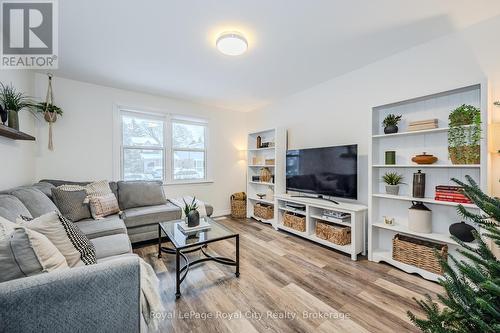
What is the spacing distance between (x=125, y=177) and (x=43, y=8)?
8.04 ft

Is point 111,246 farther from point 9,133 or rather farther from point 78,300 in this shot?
point 9,133

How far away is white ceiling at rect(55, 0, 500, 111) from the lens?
68.2 inches

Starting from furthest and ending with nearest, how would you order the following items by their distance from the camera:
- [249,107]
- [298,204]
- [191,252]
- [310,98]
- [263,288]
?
[249,107] → [310,98] → [298,204] → [191,252] → [263,288]

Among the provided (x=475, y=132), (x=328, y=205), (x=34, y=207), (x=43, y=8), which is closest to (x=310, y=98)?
(x=328, y=205)

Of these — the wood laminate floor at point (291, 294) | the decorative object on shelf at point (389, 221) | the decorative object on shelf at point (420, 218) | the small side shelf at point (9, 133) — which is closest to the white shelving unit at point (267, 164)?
the wood laminate floor at point (291, 294)

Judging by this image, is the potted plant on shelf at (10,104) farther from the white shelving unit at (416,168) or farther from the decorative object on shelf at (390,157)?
the decorative object on shelf at (390,157)

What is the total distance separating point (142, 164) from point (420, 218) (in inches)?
161

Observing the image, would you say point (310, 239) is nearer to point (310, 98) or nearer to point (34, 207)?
point (310, 98)

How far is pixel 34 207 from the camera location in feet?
6.17

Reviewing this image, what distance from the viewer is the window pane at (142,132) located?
364 cm

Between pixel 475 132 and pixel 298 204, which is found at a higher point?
pixel 475 132

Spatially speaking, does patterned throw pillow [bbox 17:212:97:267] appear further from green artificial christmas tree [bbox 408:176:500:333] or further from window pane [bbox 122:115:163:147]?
window pane [bbox 122:115:163:147]

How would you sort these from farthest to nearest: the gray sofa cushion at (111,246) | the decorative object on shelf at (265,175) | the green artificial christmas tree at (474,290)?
1. the decorative object on shelf at (265,175)
2. the gray sofa cushion at (111,246)
3. the green artificial christmas tree at (474,290)

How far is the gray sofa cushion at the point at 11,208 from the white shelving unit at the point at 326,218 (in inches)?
117
